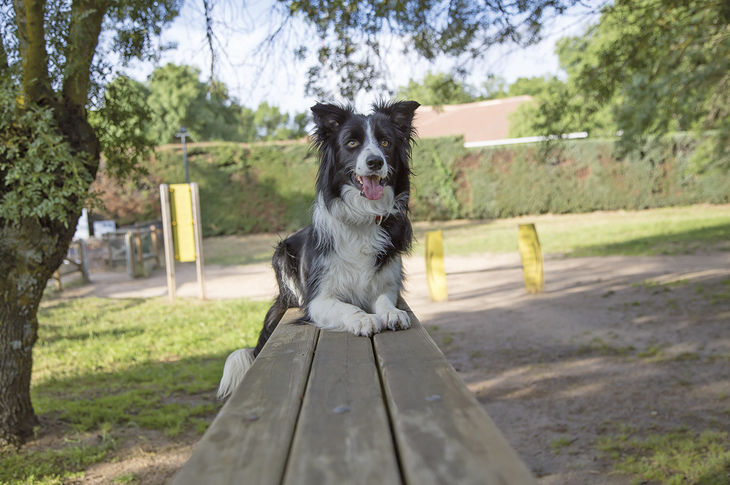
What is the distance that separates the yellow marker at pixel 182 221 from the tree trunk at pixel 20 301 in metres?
6.80

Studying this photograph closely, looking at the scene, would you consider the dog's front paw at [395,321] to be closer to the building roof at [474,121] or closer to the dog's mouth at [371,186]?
the dog's mouth at [371,186]

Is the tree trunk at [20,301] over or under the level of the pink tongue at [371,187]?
under

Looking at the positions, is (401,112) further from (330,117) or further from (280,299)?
(280,299)

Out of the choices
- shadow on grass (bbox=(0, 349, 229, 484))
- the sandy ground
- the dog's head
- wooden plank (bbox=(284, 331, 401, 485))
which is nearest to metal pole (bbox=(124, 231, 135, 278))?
the sandy ground

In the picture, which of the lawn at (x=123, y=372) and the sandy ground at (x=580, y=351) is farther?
the sandy ground at (x=580, y=351)

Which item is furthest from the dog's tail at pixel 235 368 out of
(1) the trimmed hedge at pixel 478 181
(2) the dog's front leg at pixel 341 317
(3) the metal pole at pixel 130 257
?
(1) the trimmed hedge at pixel 478 181

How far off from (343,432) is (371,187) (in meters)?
1.91

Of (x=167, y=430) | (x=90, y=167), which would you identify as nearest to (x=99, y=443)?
(x=167, y=430)

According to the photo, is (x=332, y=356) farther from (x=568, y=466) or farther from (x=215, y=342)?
(x=215, y=342)

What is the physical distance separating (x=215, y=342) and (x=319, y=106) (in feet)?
17.1

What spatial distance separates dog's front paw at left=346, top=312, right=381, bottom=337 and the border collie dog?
0.30 m

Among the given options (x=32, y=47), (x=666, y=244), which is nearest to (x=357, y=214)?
(x=32, y=47)

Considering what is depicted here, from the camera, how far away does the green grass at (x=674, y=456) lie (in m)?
3.76

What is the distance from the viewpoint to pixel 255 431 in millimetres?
1431
